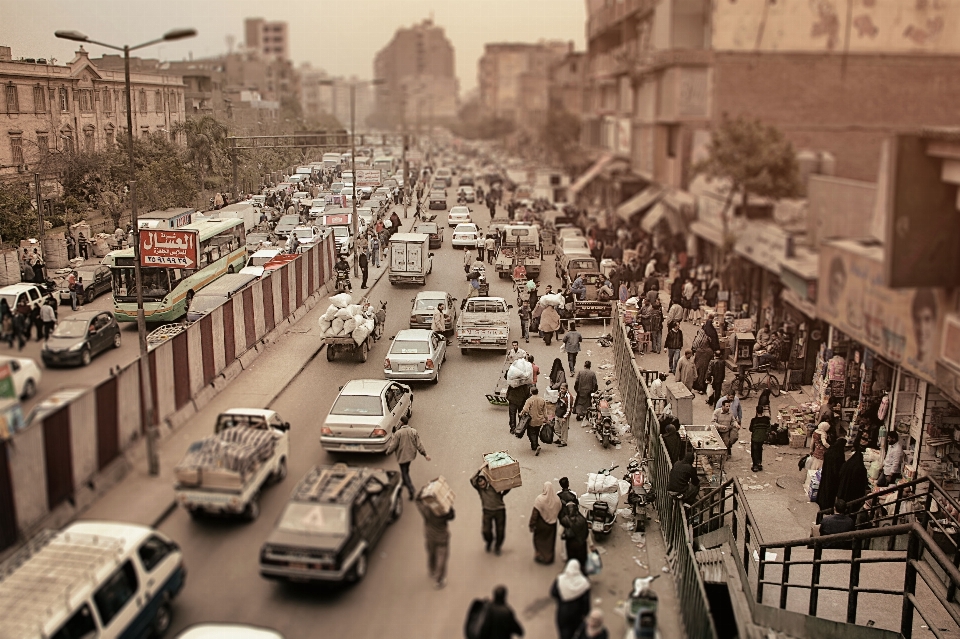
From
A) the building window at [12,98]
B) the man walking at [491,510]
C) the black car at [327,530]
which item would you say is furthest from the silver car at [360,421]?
the building window at [12,98]

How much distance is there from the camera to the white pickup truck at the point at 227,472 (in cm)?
1370

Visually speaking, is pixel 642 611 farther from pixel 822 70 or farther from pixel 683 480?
pixel 822 70

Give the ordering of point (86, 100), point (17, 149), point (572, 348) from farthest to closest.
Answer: point (86, 100) → point (572, 348) → point (17, 149)

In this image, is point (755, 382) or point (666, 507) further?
point (755, 382)

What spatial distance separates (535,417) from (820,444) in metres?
6.05

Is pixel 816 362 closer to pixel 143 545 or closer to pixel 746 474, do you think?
pixel 746 474

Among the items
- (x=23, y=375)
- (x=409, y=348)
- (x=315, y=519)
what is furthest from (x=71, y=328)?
(x=315, y=519)

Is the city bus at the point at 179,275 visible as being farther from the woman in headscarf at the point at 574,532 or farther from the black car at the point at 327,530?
the woman in headscarf at the point at 574,532

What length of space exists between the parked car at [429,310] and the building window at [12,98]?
1266 cm

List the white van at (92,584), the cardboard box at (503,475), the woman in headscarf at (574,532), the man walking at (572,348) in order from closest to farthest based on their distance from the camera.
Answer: the white van at (92,584)
the woman in headscarf at (574,532)
the cardboard box at (503,475)
the man walking at (572,348)

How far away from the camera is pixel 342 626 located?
11883mm

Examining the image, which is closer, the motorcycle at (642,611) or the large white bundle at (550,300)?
the motorcycle at (642,611)

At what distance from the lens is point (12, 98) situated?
24.4 m

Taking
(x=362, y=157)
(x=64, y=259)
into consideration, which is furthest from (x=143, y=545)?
(x=362, y=157)
